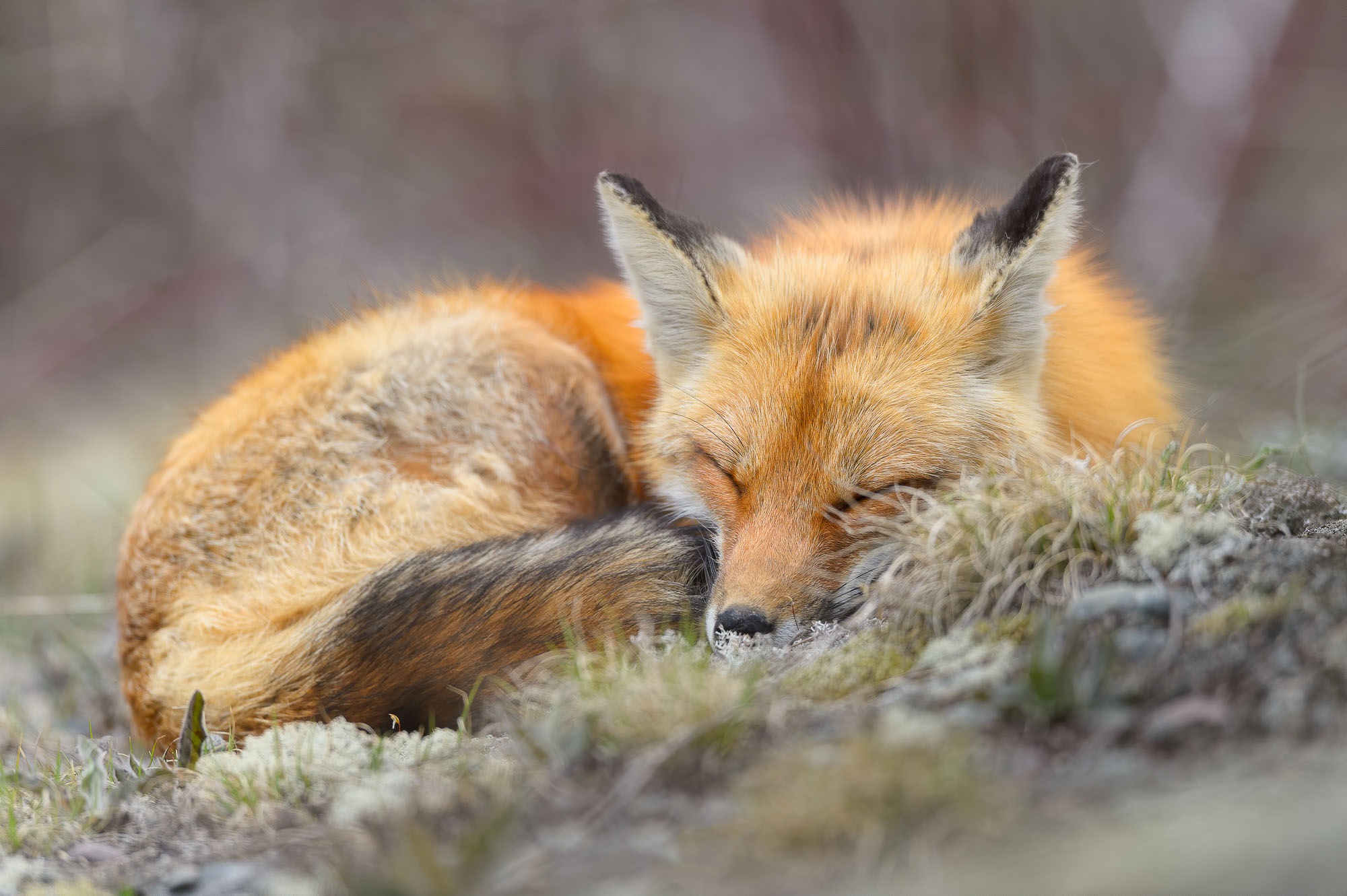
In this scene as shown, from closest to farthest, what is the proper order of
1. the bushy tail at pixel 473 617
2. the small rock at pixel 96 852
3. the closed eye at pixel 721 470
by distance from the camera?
the small rock at pixel 96 852 → the bushy tail at pixel 473 617 → the closed eye at pixel 721 470

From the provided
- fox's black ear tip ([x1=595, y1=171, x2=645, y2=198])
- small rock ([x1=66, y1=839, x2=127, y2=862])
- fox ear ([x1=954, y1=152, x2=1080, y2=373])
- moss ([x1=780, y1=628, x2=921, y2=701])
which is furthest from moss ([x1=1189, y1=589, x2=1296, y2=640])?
small rock ([x1=66, y1=839, x2=127, y2=862])

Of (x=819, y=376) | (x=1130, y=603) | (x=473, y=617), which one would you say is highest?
(x=819, y=376)

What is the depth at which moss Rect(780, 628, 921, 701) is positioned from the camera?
2100 millimetres

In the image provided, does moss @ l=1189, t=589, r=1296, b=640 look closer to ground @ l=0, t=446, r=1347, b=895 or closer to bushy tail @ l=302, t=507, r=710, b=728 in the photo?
ground @ l=0, t=446, r=1347, b=895

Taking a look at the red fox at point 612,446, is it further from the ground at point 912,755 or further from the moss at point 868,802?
the moss at point 868,802

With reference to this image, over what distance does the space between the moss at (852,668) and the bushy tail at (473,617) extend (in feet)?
1.58

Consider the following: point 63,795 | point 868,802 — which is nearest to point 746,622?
point 868,802

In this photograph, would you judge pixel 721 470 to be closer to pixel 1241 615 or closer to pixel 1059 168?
pixel 1059 168

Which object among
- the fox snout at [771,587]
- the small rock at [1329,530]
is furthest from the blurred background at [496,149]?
the fox snout at [771,587]

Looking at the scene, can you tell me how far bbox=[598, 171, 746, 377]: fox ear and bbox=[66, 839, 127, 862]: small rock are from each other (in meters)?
2.01

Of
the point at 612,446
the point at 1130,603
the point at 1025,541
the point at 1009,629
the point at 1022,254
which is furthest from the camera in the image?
the point at 612,446

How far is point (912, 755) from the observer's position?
154 centimetres

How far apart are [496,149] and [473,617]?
6627 millimetres

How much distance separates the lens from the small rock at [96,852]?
2.21m
